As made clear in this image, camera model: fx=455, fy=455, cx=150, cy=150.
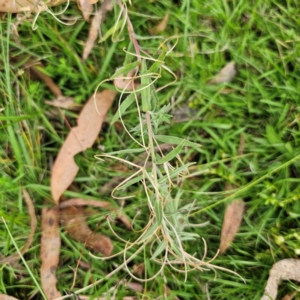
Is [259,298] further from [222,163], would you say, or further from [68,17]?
[68,17]

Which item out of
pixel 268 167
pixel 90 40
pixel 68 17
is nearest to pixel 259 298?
pixel 268 167

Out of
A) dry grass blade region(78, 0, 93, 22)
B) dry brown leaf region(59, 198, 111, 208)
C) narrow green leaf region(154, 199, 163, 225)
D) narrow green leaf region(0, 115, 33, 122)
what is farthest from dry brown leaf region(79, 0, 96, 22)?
narrow green leaf region(154, 199, 163, 225)

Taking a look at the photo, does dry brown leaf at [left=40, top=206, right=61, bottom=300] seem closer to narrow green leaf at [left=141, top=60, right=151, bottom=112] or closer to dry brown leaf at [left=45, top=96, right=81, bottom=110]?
dry brown leaf at [left=45, top=96, right=81, bottom=110]

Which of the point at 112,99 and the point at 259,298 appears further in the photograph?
the point at 112,99

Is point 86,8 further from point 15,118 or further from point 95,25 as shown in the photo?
point 15,118

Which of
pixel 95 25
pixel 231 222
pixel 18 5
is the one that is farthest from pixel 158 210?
pixel 18 5

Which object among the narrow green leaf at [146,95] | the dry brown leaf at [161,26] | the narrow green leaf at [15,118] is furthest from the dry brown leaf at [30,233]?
the dry brown leaf at [161,26]
